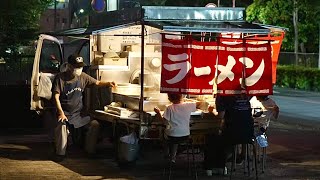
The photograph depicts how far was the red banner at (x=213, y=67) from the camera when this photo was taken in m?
8.80

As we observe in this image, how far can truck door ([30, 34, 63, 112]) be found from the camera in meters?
11.2

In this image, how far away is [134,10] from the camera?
10008 millimetres

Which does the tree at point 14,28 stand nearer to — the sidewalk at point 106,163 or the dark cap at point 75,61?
the sidewalk at point 106,163

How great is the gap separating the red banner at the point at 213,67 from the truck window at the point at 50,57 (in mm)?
3880

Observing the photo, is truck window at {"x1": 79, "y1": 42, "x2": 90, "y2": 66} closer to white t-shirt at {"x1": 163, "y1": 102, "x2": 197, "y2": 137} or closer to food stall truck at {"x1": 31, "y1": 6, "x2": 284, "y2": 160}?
food stall truck at {"x1": 31, "y1": 6, "x2": 284, "y2": 160}

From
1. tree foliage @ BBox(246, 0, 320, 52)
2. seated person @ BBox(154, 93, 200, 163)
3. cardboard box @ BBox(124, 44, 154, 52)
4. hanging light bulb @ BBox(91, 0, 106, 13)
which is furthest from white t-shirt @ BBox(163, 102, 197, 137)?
tree foliage @ BBox(246, 0, 320, 52)

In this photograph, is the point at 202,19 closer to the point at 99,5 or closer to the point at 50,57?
the point at 50,57

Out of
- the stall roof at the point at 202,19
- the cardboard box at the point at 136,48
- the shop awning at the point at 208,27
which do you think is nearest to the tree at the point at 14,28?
the cardboard box at the point at 136,48

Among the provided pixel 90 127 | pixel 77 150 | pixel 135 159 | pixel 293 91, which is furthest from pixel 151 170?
pixel 293 91

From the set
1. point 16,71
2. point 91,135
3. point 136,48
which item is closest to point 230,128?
point 91,135

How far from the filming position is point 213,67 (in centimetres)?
895

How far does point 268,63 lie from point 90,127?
331 cm

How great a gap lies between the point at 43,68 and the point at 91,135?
2.10 metres

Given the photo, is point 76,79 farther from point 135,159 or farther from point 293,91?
point 293,91
